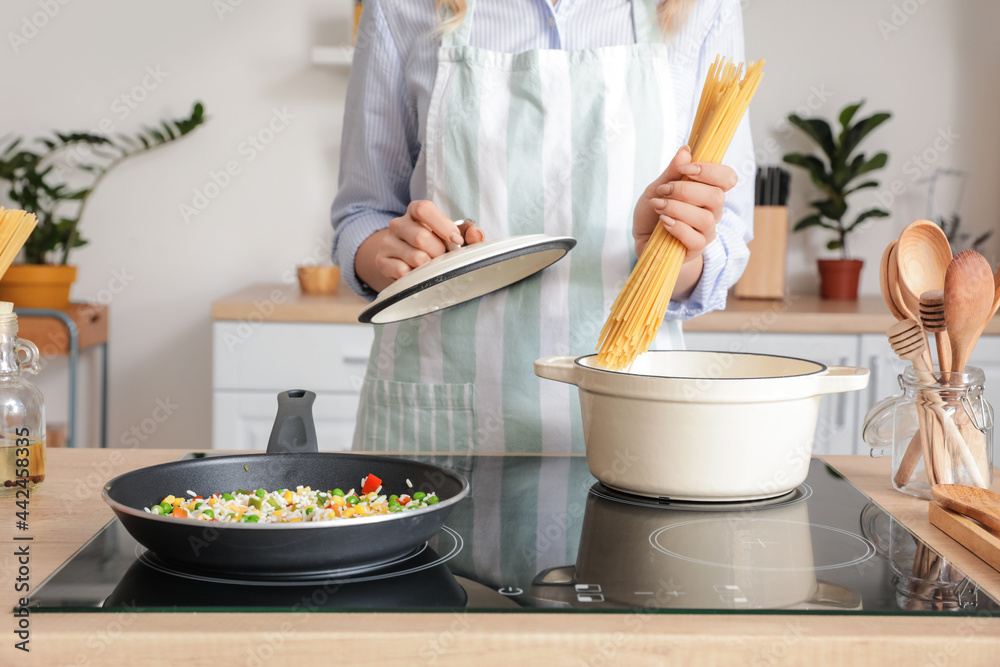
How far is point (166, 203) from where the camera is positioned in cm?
242

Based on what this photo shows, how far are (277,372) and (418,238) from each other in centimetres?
116

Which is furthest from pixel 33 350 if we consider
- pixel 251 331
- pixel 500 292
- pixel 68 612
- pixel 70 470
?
pixel 251 331

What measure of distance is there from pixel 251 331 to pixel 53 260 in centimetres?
76

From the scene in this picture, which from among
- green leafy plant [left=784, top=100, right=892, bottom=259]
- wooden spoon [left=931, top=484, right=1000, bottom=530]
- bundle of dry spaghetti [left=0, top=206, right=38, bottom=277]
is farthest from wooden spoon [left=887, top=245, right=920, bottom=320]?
green leafy plant [left=784, top=100, right=892, bottom=259]

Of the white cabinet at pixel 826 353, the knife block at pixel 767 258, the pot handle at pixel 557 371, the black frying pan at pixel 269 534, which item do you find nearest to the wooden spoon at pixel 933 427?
the pot handle at pixel 557 371

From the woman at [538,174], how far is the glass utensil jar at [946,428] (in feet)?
1.01

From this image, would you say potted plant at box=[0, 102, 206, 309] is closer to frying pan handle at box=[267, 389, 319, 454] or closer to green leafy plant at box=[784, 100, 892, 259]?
green leafy plant at box=[784, 100, 892, 259]

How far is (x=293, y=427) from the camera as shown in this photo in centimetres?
74

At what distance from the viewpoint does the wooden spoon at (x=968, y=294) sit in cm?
67

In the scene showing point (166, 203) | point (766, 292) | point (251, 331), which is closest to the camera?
point (251, 331)

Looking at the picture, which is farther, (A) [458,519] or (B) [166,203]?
(B) [166,203]

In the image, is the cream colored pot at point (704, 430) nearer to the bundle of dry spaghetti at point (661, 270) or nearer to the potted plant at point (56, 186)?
the bundle of dry spaghetti at point (661, 270)

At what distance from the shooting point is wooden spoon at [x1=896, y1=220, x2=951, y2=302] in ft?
2.43

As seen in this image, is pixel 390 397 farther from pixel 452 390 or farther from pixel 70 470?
pixel 70 470
